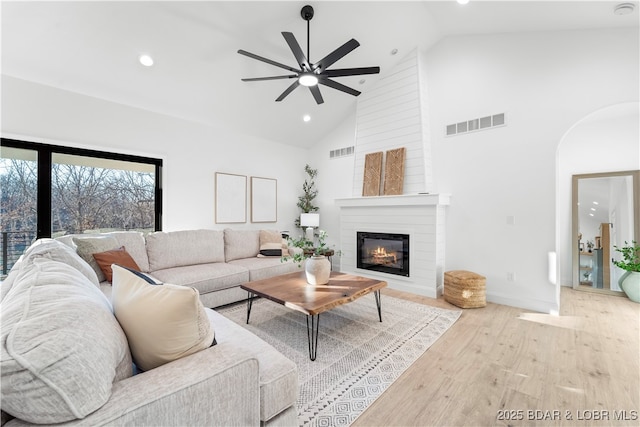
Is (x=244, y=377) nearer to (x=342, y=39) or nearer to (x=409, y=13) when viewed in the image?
(x=342, y=39)

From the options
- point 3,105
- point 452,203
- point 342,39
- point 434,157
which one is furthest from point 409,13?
point 3,105

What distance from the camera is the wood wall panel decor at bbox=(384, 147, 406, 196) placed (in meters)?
4.41

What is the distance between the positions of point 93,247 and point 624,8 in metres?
5.91

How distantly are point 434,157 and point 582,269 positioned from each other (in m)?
2.85

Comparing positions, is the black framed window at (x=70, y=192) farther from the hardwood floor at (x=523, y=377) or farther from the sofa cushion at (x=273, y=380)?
the hardwood floor at (x=523, y=377)

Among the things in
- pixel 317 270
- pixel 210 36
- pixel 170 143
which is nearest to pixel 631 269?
pixel 317 270

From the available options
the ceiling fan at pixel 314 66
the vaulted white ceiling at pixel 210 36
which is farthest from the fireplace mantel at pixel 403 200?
the vaulted white ceiling at pixel 210 36

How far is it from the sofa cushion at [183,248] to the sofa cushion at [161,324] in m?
2.58

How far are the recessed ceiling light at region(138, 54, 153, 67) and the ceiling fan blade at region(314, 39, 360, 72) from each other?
2.14 metres

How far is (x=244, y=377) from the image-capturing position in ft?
3.58

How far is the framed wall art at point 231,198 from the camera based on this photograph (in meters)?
4.82

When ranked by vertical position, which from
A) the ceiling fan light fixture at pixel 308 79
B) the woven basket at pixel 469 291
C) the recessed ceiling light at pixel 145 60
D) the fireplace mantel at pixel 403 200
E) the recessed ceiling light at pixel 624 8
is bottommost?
the woven basket at pixel 469 291

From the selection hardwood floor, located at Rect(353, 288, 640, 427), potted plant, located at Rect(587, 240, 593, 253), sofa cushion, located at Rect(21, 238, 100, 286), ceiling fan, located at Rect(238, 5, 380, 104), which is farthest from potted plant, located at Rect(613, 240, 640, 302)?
sofa cushion, located at Rect(21, 238, 100, 286)

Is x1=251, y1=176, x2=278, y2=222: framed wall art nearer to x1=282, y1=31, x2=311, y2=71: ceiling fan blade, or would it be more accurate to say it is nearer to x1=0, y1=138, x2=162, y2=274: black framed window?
x1=0, y1=138, x2=162, y2=274: black framed window
